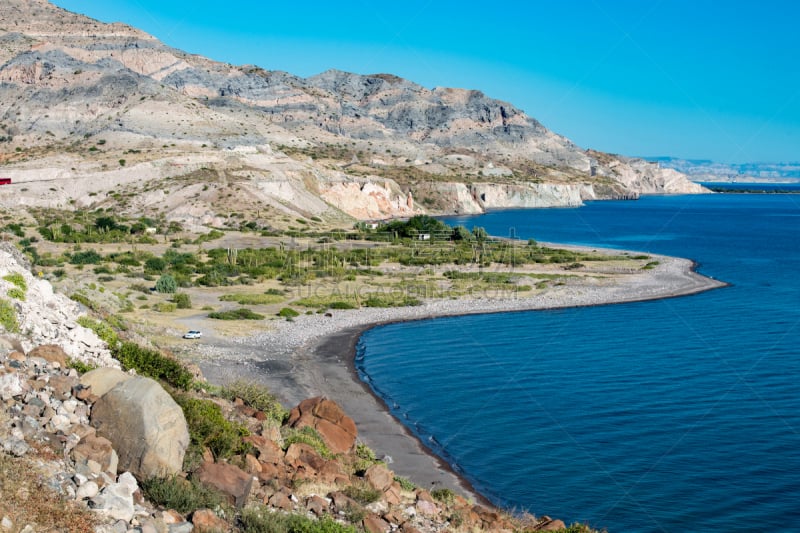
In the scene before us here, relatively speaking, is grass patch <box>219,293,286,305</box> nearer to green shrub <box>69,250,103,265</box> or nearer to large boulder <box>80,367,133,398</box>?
green shrub <box>69,250,103,265</box>

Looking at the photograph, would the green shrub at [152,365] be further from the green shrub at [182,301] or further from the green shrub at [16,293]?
the green shrub at [182,301]

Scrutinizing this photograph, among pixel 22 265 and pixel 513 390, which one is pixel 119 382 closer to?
pixel 22 265

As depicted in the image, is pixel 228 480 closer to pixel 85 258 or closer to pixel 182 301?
pixel 182 301

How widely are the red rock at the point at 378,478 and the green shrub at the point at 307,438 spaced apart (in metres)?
1.38

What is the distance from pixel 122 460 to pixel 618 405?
764 inches

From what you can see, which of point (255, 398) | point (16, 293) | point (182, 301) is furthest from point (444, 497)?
point (182, 301)

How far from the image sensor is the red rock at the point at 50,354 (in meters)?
13.2

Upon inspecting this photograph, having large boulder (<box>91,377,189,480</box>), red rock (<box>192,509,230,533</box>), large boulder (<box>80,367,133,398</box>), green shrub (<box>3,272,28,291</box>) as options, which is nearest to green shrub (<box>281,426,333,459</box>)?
large boulder (<box>91,377,189,480</box>)

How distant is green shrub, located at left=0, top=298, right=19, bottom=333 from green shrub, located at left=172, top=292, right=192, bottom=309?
27095mm

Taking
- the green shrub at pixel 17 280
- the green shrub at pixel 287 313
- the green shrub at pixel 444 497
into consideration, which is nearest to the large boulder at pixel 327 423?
the green shrub at pixel 444 497

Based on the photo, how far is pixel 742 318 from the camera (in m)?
44.8

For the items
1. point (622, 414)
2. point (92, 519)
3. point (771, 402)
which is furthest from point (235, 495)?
point (771, 402)

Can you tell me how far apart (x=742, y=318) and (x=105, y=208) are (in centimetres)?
7015

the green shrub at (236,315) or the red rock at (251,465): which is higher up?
the red rock at (251,465)
